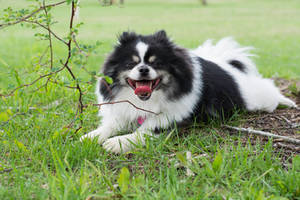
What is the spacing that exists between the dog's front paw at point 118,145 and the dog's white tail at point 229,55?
175 centimetres

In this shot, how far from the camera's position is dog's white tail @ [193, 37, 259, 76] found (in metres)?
4.41

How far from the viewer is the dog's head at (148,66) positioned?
3.17 metres

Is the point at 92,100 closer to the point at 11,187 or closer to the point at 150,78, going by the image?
the point at 150,78

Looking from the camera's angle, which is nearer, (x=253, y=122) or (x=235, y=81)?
(x=253, y=122)

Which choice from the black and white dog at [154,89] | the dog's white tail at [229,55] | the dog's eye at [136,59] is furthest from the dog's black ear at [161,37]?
the dog's white tail at [229,55]

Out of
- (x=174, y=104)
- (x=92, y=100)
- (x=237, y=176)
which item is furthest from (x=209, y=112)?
(x=92, y=100)

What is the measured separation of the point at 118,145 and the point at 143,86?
603 millimetres

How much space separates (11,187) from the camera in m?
2.32

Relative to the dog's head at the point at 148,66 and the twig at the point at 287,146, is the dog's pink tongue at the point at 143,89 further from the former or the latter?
the twig at the point at 287,146

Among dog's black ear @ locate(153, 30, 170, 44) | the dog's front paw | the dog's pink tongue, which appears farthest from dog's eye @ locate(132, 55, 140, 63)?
the dog's front paw

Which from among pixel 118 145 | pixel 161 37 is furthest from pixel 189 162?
pixel 161 37

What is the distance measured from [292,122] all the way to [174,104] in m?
1.30

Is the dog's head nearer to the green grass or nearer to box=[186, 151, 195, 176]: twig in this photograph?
the green grass

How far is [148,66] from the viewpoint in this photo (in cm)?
313
